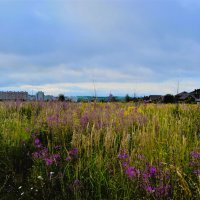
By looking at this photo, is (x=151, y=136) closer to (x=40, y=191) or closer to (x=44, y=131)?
(x=40, y=191)

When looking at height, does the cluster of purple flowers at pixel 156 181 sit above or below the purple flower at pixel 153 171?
below

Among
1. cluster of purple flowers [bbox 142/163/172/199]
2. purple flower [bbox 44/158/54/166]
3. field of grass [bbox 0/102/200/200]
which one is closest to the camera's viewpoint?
cluster of purple flowers [bbox 142/163/172/199]

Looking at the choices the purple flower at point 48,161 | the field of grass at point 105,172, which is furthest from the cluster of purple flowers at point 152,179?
the purple flower at point 48,161

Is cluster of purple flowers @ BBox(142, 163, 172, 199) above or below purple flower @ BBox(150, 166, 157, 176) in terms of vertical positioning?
below

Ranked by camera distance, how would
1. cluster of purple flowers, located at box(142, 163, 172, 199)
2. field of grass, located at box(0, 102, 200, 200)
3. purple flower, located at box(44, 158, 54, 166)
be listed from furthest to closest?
purple flower, located at box(44, 158, 54, 166) → field of grass, located at box(0, 102, 200, 200) → cluster of purple flowers, located at box(142, 163, 172, 199)

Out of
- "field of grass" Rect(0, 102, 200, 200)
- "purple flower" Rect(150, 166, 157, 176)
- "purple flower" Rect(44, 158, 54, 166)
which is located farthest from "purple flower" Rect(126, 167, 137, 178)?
"purple flower" Rect(44, 158, 54, 166)

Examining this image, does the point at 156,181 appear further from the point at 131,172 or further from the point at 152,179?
the point at 131,172

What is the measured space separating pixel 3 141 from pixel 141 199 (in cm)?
238

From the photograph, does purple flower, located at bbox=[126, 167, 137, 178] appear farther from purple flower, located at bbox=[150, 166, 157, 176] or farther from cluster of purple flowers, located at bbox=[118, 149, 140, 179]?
purple flower, located at bbox=[150, 166, 157, 176]

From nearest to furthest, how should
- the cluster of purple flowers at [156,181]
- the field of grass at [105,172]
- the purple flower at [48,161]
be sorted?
the cluster of purple flowers at [156,181] → the field of grass at [105,172] → the purple flower at [48,161]

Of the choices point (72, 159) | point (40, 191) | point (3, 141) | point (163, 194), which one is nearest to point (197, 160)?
point (163, 194)

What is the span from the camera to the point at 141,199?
245cm

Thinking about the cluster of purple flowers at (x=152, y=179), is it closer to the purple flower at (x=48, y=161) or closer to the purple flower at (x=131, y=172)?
the purple flower at (x=131, y=172)

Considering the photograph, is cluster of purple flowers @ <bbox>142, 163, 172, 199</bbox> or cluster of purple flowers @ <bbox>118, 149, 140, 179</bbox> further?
cluster of purple flowers @ <bbox>118, 149, 140, 179</bbox>
